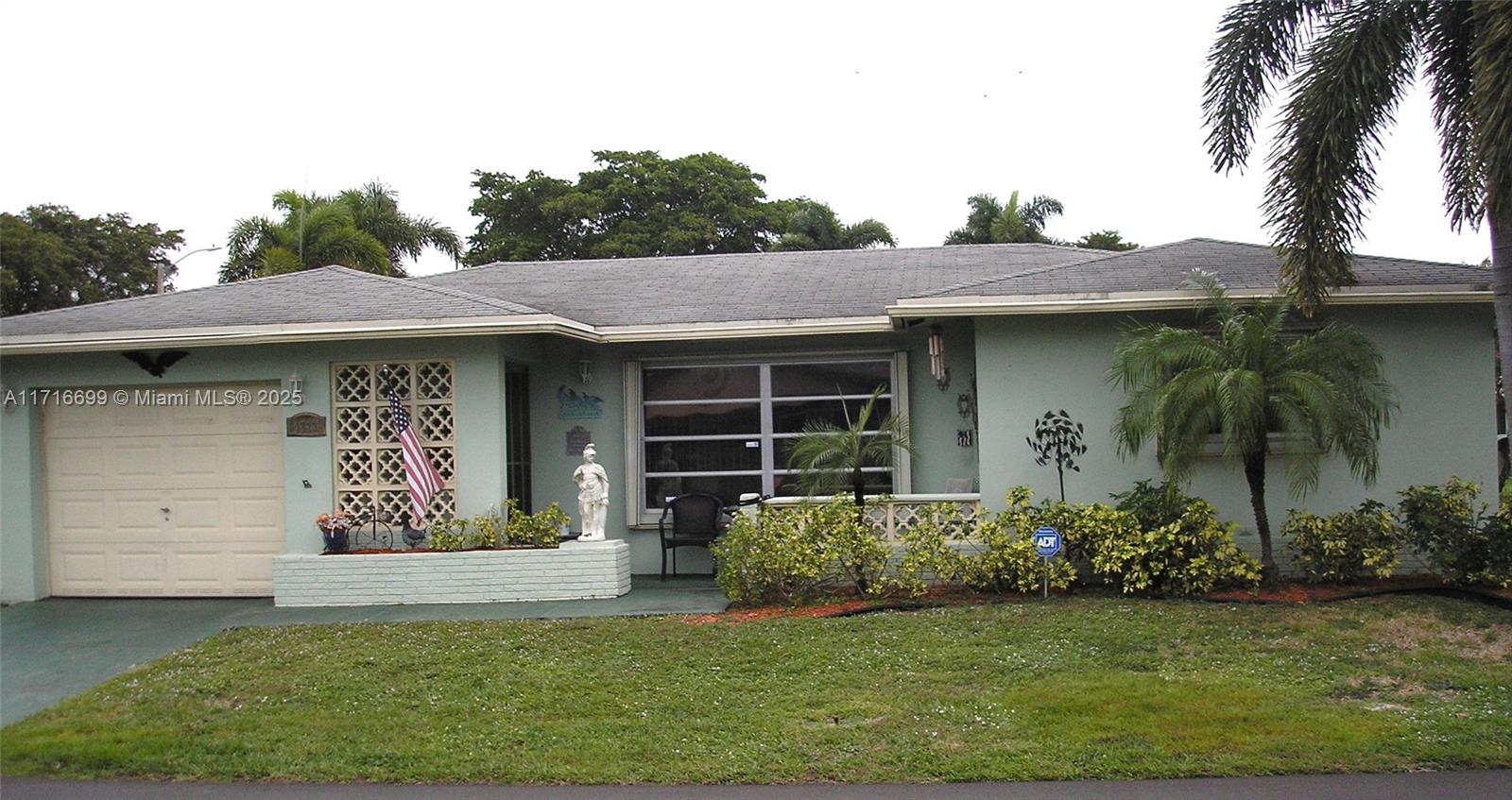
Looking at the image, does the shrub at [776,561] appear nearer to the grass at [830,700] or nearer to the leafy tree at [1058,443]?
the grass at [830,700]

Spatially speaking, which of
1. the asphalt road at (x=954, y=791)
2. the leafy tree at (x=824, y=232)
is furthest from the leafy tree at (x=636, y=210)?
the asphalt road at (x=954, y=791)

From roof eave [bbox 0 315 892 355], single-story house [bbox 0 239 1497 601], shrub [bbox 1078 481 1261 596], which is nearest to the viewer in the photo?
shrub [bbox 1078 481 1261 596]

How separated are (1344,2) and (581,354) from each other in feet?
26.6

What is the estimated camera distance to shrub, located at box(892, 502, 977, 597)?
10945 millimetres

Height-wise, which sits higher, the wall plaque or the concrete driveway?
the wall plaque

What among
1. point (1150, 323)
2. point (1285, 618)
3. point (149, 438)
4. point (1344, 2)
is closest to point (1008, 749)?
point (1285, 618)

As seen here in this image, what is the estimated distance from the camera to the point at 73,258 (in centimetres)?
3120

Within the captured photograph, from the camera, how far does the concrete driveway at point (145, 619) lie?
9508mm

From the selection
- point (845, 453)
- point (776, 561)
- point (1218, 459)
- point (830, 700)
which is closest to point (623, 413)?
point (845, 453)

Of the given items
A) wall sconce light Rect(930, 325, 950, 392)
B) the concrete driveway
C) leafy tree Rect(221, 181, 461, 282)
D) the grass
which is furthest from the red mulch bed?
leafy tree Rect(221, 181, 461, 282)

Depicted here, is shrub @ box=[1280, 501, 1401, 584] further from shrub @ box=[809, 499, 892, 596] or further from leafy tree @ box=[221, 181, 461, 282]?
leafy tree @ box=[221, 181, 461, 282]

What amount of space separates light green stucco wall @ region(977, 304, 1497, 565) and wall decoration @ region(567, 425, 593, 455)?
14.5 feet

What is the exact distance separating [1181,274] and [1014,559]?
3160mm

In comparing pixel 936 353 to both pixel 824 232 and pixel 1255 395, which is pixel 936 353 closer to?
pixel 1255 395
